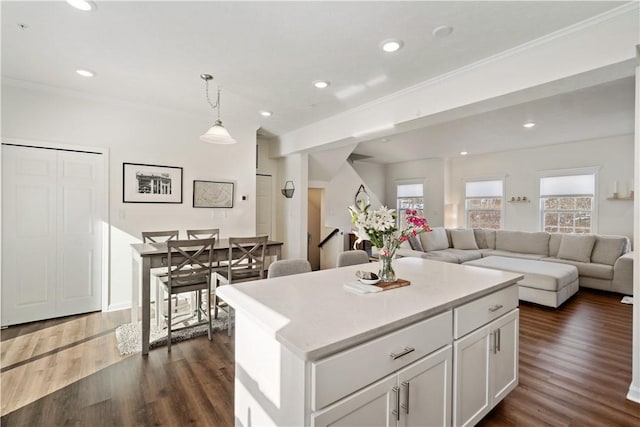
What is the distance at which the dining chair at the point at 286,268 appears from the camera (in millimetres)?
2283

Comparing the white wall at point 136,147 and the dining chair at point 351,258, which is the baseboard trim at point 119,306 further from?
the dining chair at point 351,258

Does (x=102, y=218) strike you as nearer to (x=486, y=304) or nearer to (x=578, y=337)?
(x=486, y=304)

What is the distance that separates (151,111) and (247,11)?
2.68 metres

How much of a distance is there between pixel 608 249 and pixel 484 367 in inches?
194

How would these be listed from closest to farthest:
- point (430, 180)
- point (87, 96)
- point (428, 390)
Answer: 1. point (428, 390)
2. point (87, 96)
3. point (430, 180)

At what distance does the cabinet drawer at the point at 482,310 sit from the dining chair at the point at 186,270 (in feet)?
7.26

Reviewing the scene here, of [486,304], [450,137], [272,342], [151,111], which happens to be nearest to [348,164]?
[450,137]

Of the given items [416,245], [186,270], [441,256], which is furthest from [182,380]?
[416,245]

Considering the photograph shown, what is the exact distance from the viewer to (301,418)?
40.6 inches

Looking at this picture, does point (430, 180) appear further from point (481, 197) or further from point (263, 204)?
point (263, 204)

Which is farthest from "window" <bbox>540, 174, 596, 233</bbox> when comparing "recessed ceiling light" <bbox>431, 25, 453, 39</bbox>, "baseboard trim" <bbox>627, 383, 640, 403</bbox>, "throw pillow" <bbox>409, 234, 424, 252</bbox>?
"recessed ceiling light" <bbox>431, 25, 453, 39</bbox>

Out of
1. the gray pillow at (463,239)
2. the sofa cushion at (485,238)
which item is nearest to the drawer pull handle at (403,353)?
the gray pillow at (463,239)

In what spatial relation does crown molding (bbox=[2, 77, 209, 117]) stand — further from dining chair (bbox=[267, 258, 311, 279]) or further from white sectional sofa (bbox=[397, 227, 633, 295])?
white sectional sofa (bbox=[397, 227, 633, 295])

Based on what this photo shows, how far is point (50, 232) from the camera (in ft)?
11.6
